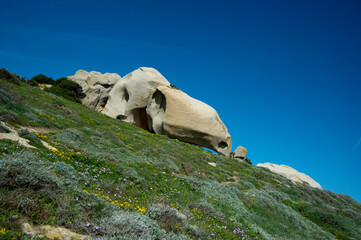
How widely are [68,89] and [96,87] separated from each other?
699 cm

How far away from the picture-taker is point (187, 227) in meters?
7.64

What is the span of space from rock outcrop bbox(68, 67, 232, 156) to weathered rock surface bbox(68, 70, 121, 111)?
2.26 feet

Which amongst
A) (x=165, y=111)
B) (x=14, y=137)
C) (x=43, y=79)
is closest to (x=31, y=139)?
(x=14, y=137)

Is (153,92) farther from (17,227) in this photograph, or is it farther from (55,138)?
(17,227)

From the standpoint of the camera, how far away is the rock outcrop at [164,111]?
38.2m

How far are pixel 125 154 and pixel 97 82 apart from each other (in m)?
44.4

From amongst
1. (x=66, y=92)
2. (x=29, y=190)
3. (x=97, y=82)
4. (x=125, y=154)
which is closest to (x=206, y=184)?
(x=125, y=154)

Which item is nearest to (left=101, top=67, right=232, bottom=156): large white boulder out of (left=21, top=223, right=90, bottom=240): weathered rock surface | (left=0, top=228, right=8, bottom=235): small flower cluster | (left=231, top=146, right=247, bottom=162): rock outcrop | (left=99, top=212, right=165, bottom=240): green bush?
(left=231, top=146, right=247, bottom=162): rock outcrop

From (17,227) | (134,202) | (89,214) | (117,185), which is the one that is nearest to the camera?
(17,227)

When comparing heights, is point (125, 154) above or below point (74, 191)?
above

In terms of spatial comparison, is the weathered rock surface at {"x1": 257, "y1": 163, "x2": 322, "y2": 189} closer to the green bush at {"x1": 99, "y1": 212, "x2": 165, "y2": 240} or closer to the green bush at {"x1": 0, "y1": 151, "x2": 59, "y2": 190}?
the green bush at {"x1": 99, "y1": 212, "x2": 165, "y2": 240}

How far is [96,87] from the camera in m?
54.1

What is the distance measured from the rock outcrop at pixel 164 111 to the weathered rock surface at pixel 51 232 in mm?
32577

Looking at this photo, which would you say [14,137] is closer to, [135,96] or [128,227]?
[128,227]
